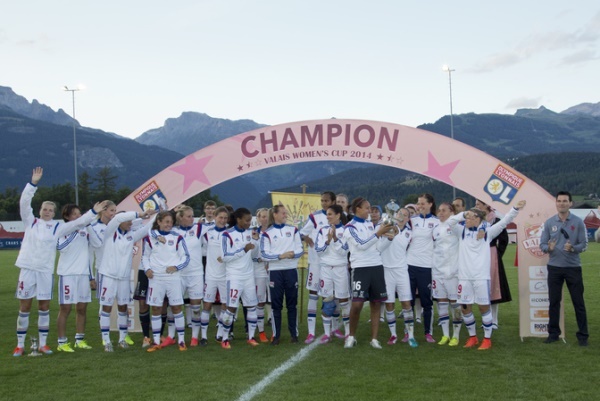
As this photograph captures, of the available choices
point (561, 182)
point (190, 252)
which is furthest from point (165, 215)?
point (561, 182)

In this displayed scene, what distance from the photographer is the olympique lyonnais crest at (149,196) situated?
1041 cm

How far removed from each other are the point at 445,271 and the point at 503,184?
1.58 metres

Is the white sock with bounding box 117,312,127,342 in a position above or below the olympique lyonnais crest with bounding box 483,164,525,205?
below

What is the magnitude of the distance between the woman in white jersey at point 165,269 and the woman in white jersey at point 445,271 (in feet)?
11.5

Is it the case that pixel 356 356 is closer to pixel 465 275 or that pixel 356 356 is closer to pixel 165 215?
pixel 465 275

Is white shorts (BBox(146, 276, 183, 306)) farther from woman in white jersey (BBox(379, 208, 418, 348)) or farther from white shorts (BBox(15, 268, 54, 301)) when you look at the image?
woman in white jersey (BBox(379, 208, 418, 348))

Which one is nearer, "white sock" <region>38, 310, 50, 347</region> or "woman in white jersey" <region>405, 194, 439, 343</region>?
"white sock" <region>38, 310, 50, 347</region>

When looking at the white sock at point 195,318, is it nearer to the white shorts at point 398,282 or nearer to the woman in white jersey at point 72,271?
the woman in white jersey at point 72,271

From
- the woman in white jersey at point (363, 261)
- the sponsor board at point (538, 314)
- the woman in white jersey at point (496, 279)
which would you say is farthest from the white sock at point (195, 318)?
the sponsor board at point (538, 314)

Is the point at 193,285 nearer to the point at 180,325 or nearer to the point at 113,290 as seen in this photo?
the point at 180,325

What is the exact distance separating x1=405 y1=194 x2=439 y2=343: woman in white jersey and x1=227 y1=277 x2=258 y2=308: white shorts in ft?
7.64

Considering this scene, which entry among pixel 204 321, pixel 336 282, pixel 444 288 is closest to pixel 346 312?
pixel 336 282

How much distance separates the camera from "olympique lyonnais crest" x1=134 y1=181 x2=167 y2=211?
1041 cm

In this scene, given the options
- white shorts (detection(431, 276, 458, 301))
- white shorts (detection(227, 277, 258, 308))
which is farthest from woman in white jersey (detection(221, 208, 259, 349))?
white shorts (detection(431, 276, 458, 301))
